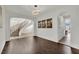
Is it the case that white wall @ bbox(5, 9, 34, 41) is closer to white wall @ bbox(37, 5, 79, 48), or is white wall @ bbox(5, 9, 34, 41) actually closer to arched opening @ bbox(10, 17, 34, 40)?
arched opening @ bbox(10, 17, 34, 40)

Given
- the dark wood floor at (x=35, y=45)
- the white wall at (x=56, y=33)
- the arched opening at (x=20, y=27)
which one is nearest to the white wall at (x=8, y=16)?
the arched opening at (x=20, y=27)

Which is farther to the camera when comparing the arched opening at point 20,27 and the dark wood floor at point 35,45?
the dark wood floor at point 35,45

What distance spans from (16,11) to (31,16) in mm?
296

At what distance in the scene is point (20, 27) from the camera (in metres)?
1.73

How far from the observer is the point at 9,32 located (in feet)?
5.65

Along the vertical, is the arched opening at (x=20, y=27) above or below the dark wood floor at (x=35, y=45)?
above

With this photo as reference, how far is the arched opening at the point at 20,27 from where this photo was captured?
1708 mm

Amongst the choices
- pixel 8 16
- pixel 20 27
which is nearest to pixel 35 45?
pixel 20 27

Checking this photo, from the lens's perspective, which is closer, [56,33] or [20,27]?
[20,27]

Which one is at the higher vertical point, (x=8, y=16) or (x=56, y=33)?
(x=8, y=16)

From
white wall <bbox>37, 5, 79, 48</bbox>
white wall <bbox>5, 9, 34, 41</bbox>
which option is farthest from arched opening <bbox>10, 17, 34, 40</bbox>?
white wall <bbox>37, 5, 79, 48</bbox>

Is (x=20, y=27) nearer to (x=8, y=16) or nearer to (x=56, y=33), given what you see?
(x=8, y=16)

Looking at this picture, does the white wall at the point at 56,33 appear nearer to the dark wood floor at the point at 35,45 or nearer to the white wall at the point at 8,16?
the dark wood floor at the point at 35,45

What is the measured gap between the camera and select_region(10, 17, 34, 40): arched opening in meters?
1.71
